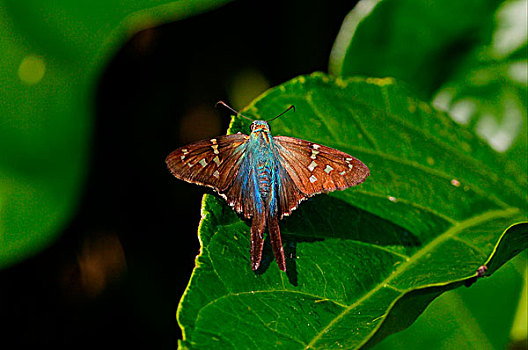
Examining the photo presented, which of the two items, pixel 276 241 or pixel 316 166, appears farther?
pixel 316 166

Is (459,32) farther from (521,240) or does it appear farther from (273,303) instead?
(273,303)

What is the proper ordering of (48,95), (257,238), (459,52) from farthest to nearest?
(459,52) → (48,95) → (257,238)

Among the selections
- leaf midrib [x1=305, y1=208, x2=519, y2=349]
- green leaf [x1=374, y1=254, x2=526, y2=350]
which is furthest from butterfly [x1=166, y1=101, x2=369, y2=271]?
green leaf [x1=374, y1=254, x2=526, y2=350]

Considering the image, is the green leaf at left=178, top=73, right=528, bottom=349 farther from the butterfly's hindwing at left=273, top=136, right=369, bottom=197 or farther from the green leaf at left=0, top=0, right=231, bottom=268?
the green leaf at left=0, top=0, right=231, bottom=268

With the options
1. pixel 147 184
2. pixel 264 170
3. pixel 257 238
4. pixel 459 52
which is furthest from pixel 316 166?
pixel 147 184

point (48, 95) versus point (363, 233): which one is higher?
point (48, 95)

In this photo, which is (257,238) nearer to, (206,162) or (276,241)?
(276,241)
